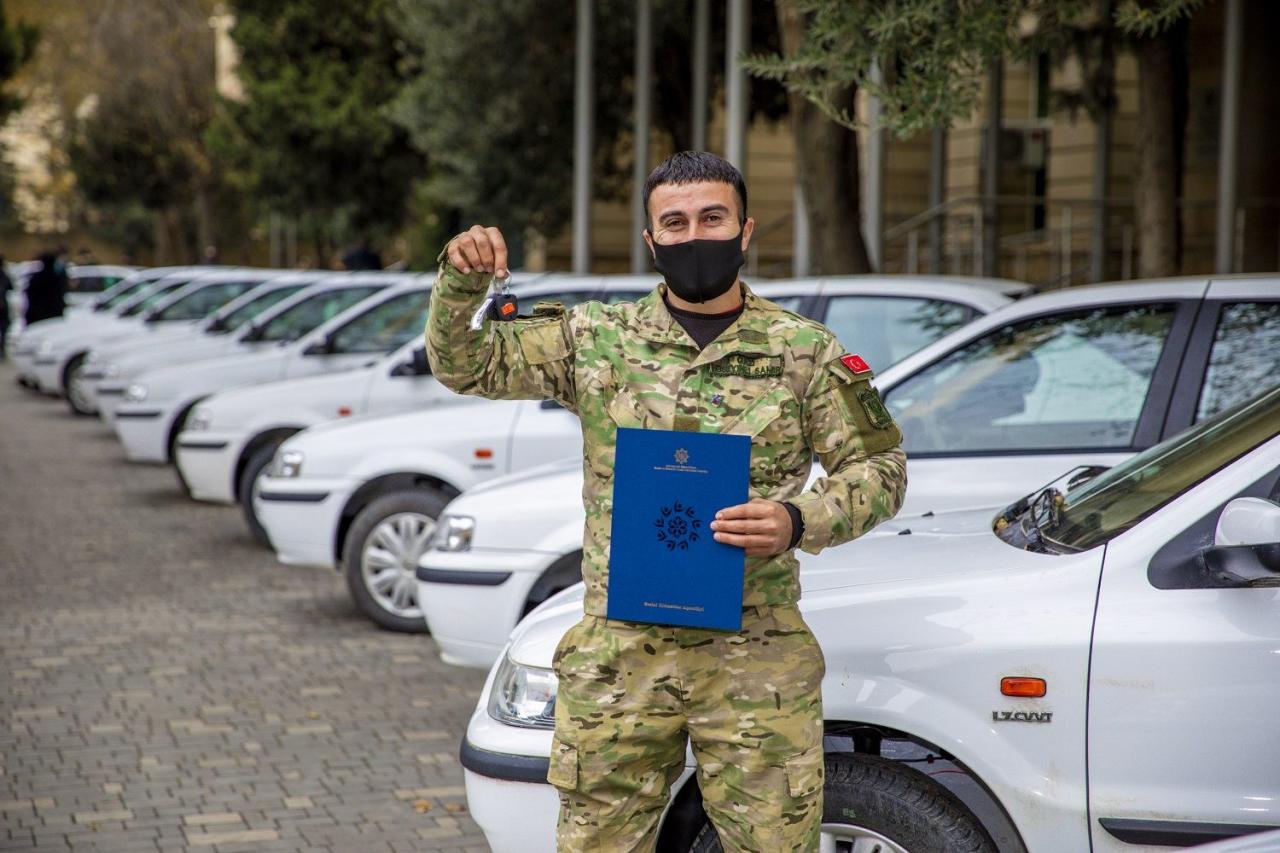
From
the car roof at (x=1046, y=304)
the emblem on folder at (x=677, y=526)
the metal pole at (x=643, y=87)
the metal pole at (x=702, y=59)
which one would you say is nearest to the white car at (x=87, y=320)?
the metal pole at (x=643, y=87)

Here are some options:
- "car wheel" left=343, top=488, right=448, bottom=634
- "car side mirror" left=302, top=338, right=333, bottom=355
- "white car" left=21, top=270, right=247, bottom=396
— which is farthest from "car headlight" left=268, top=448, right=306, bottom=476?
"white car" left=21, top=270, right=247, bottom=396

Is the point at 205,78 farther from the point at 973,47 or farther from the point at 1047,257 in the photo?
the point at 973,47

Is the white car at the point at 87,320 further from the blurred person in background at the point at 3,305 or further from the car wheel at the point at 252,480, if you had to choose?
the car wheel at the point at 252,480

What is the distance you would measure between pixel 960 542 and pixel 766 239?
24.2 meters

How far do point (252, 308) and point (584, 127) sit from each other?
4.11m

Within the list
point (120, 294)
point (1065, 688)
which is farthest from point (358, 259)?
point (1065, 688)

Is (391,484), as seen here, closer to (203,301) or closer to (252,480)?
(252,480)

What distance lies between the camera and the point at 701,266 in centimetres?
292

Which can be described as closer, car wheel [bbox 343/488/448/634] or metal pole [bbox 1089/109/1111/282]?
car wheel [bbox 343/488/448/634]

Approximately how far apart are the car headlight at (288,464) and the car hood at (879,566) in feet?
14.4

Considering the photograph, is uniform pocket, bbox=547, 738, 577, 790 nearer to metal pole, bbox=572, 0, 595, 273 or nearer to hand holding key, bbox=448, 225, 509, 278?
hand holding key, bbox=448, 225, 509, 278

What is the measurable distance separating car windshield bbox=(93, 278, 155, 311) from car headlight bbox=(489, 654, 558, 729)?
20.5m

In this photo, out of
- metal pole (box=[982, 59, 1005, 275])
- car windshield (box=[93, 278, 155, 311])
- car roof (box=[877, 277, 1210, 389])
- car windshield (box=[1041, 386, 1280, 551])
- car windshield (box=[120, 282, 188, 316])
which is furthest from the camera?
car windshield (box=[93, 278, 155, 311])

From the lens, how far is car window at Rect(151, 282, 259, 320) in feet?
58.9
